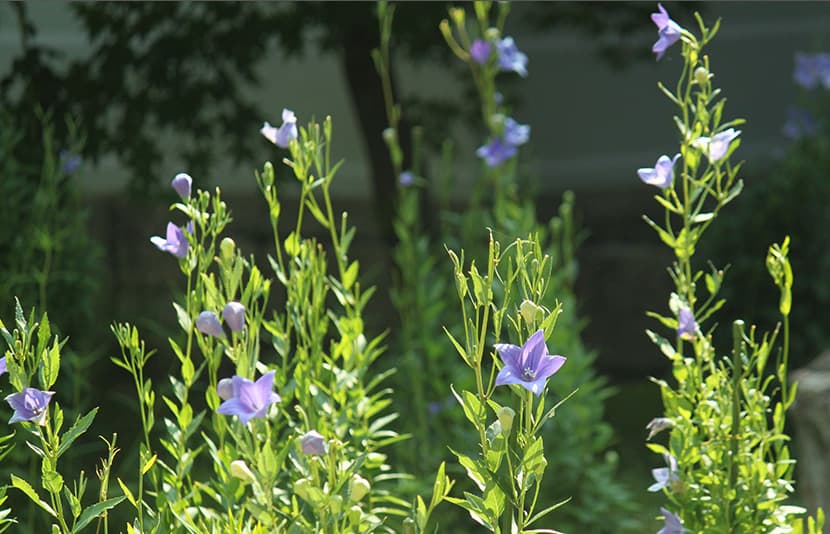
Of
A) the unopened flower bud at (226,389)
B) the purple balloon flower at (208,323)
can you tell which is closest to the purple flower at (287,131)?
the purple balloon flower at (208,323)

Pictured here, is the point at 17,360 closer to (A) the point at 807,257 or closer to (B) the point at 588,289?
(A) the point at 807,257

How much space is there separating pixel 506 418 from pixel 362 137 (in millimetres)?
3619

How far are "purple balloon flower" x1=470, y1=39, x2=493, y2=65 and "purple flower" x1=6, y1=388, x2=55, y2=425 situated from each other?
1712 mm

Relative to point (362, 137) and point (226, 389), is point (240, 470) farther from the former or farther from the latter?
point (362, 137)

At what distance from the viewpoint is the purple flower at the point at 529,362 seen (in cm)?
118

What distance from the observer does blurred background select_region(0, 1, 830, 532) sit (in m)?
3.03

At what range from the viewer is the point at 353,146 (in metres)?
5.49

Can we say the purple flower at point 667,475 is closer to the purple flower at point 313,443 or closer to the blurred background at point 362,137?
the purple flower at point 313,443

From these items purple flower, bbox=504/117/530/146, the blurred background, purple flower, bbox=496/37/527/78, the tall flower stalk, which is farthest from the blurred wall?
the tall flower stalk

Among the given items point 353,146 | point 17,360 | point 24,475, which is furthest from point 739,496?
point 353,146

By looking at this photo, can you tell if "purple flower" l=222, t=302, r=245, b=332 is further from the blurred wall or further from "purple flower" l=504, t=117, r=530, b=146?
the blurred wall

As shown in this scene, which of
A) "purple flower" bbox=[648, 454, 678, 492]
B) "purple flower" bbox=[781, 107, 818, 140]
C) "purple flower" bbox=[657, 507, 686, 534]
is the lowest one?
"purple flower" bbox=[657, 507, 686, 534]

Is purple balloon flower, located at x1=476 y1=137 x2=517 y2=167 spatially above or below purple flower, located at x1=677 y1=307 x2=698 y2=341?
above

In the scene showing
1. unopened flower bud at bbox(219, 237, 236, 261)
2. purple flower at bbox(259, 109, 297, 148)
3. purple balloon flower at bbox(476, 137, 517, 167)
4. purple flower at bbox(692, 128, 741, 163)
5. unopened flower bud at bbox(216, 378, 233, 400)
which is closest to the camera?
unopened flower bud at bbox(216, 378, 233, 400)
